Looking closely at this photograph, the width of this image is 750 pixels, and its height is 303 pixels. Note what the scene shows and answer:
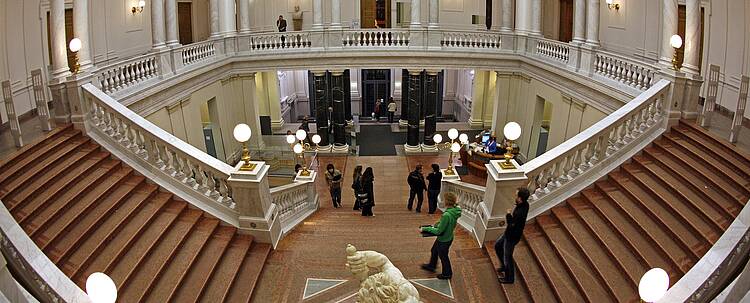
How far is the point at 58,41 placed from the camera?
395 inches

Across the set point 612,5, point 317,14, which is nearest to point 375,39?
point 317,14

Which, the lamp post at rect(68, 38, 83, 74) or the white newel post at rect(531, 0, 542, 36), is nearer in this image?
the lamp post at rect(68, 38, 83, 74)

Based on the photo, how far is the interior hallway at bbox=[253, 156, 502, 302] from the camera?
24.1 feet

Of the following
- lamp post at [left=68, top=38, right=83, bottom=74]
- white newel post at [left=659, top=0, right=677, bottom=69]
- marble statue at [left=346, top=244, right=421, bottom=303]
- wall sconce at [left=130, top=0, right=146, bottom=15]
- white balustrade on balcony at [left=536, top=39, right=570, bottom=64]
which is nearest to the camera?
marble statue at [left=346, top=244, right=421, bottom=303]

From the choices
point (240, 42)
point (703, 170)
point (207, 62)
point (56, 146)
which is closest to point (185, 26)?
point (240, 42)

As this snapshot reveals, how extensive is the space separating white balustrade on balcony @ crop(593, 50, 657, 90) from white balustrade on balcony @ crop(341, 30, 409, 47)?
249 inches

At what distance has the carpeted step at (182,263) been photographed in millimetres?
6516

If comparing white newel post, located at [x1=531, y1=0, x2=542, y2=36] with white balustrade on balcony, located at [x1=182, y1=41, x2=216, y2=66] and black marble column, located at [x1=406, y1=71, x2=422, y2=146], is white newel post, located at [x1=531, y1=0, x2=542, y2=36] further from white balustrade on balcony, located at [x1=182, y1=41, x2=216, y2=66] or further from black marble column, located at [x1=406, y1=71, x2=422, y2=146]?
white balustrade on balcony, located at [x1=182, y1=41, x2=216, y2=66]

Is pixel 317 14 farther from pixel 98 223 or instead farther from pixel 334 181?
pixel 98 223

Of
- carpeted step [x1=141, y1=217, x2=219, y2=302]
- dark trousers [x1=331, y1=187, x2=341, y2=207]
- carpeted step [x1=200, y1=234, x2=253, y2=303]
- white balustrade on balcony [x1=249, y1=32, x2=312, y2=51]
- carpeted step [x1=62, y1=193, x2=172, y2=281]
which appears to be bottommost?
dark trousers [x1=331, y1=187, x2=341, y2=207]

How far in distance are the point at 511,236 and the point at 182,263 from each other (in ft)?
13.0

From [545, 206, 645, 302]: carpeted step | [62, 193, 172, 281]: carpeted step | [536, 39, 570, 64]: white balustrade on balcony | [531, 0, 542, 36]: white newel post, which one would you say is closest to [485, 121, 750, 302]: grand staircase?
[545, 206, 645, 302]: carpeted step

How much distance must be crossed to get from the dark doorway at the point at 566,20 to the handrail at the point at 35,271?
1817 centimetres

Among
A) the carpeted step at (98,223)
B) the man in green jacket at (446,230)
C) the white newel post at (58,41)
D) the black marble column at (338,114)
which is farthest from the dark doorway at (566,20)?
the carpeted step at (98,223)
